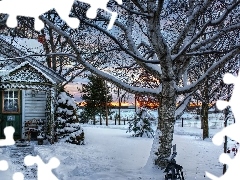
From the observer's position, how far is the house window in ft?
53.6

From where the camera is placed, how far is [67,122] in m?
16.4

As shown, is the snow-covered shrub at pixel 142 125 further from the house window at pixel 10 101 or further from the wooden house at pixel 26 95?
the house window at pixel 10 101

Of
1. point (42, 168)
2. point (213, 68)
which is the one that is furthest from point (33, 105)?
point (42, 168)

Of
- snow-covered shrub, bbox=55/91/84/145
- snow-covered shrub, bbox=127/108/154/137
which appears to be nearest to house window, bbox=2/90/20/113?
snow-covered shrub, bbox=55/91/84/145

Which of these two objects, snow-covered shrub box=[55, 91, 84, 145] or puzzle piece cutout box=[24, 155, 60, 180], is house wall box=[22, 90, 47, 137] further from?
puzzle piece cutout box=[24, 155, 60, 180]

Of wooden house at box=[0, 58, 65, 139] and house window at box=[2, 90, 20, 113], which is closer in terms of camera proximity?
wooden house at box=[0, 58, 65, 139]

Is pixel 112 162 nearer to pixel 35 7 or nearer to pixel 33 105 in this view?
pixel 33 105

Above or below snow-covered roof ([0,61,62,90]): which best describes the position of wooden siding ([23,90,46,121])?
below

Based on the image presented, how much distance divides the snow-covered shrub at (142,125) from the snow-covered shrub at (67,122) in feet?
14.4

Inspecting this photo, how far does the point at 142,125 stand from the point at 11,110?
6948mm

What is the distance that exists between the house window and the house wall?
29 cm

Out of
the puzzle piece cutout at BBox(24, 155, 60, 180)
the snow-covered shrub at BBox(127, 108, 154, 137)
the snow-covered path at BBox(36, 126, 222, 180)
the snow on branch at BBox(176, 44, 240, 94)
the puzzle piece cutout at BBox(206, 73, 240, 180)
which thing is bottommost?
the snow-covered path at BBox(36, 126, 222, 180)

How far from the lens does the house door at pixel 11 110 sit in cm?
1625

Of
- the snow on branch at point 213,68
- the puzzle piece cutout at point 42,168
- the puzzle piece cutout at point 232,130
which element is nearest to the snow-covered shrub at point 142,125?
the snow on branch at point 213,68
